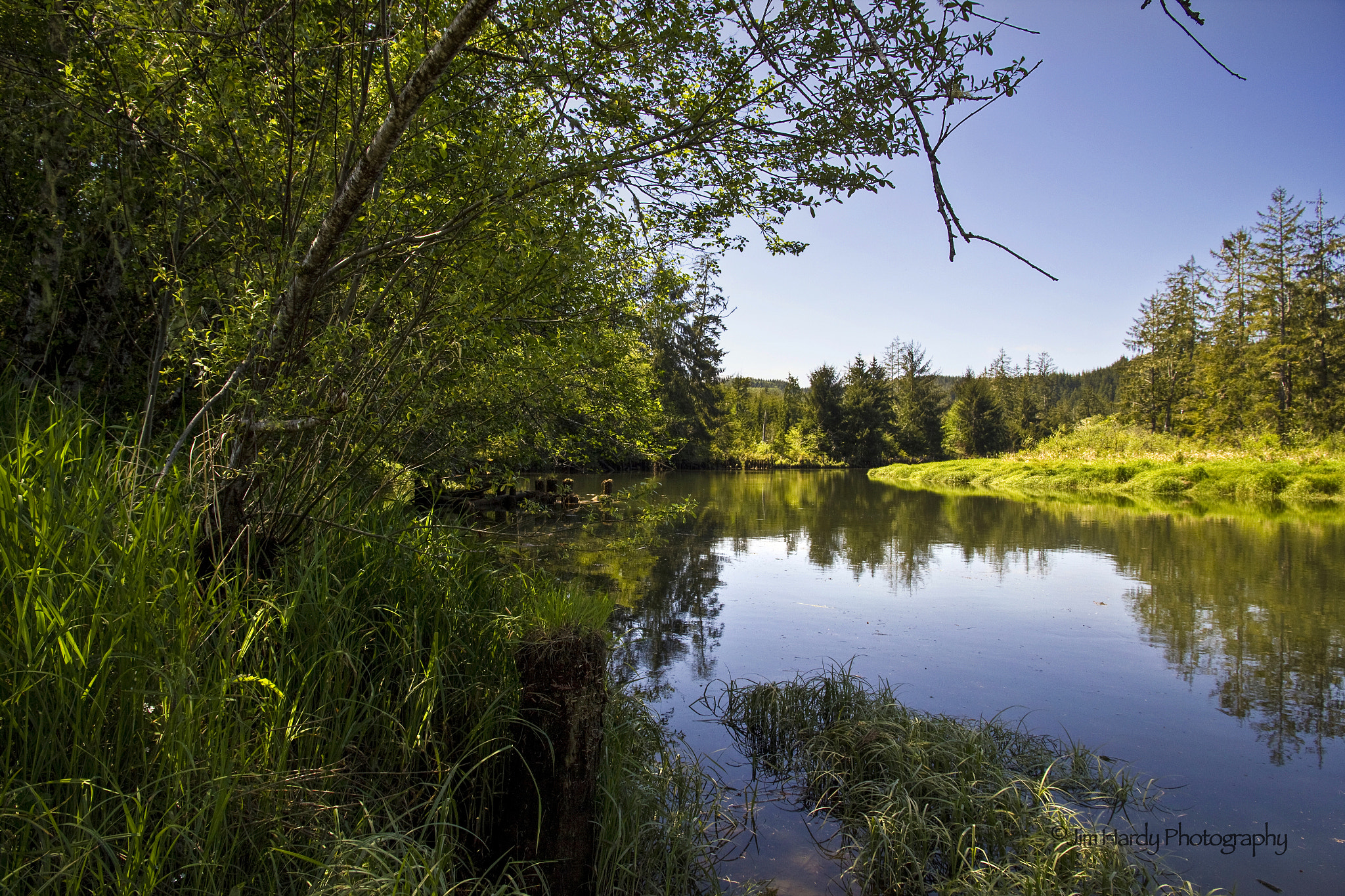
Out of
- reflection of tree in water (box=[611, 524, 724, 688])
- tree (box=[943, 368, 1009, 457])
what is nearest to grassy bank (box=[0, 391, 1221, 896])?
reflection of tree in water (box=[611, 524, 724, 688])

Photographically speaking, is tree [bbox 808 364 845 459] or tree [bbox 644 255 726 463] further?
tree [bbox 808 364 845 459]

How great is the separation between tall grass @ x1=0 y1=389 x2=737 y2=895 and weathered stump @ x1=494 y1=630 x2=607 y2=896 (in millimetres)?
133

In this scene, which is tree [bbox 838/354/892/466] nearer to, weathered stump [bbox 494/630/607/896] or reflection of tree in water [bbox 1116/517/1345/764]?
reflection of tree in water [bbox 1116/517/1345/764]

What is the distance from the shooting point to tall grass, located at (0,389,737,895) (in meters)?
1.75

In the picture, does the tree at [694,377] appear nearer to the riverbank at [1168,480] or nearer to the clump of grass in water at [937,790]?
the riverbank at [1168,480]

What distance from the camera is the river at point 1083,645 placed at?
11.9ft

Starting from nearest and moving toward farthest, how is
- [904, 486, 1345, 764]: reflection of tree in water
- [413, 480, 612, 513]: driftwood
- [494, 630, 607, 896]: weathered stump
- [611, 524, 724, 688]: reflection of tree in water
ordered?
[494, 630, 607, 896]: weathered stump → [904, 486, 1345, 764]: reflection of tree in water → [611, 524, 724, 688]: reflection of tree in water → [413, 480, 612, 513]: driftwood

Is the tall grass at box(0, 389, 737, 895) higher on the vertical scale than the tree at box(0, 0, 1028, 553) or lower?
lower

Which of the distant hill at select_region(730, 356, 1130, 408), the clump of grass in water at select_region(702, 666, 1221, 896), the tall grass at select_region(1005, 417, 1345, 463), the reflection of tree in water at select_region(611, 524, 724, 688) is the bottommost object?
the reflection of tree in water at select_region(611, 524, 724, 688)

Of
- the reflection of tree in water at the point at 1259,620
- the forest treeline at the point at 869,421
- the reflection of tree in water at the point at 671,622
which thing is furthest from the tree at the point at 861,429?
the reflection of tree in water at the point at 671,622

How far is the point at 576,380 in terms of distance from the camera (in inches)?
181

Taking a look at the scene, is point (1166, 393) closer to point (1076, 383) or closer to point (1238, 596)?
point (1238, 596)

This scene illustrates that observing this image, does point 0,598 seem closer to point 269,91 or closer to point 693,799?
point 269,91

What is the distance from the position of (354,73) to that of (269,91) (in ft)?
1.34
